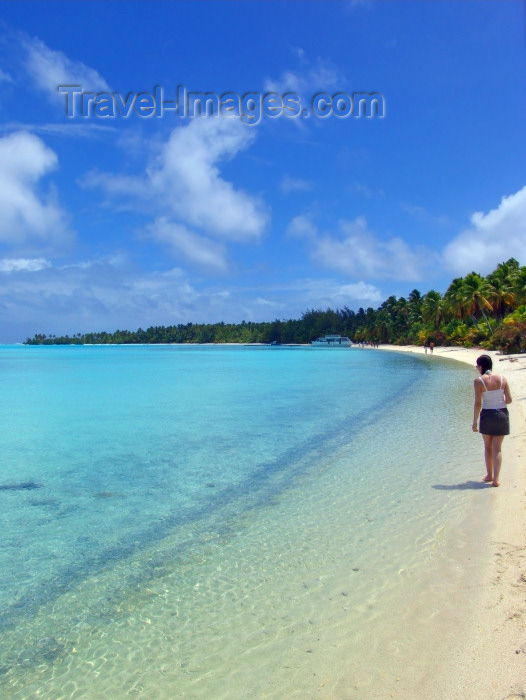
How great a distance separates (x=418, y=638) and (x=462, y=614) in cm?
50

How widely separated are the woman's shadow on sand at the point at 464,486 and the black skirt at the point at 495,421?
3.21 feet

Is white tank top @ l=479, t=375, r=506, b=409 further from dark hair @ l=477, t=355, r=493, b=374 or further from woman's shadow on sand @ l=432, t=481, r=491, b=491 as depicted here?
woman's shadow on sand @ l=432, t=481, r=491, b=491

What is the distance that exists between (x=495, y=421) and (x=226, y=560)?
410 centimetres

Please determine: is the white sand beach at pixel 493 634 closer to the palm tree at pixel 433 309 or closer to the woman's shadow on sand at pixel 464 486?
the woman's shadow on sand at pixel 464 486

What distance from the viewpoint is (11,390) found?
29.5 metres

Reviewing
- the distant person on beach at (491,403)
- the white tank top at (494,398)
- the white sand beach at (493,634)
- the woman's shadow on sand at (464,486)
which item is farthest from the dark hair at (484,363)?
the white sand beach at (493,634)

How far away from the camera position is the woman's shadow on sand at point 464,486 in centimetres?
748

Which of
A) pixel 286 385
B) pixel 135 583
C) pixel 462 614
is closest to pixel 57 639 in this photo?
pixel 135 583

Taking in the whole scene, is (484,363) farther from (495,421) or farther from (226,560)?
(226,560)

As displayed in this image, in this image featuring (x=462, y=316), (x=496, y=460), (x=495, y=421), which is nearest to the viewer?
(x=495, y=421)

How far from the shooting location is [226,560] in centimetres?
547

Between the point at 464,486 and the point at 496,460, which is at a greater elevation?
the point at 496,460

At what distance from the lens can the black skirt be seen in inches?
272

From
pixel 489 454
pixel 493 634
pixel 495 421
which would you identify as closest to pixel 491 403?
pixel 495 421
